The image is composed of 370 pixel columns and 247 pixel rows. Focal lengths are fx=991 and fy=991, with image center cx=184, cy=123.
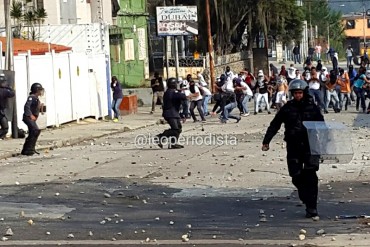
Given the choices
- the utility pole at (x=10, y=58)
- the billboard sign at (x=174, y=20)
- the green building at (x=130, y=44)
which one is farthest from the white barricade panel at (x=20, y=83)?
the green building at (x=130, y=44)

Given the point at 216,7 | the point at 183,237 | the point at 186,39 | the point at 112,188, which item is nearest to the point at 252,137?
the point at 112,188

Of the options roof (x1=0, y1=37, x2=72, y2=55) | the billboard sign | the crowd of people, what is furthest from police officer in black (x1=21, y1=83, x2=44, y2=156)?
the billboard sign

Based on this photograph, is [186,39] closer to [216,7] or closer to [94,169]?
[216,7]

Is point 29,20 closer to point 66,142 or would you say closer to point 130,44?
point 66,142

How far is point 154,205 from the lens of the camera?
13.6m

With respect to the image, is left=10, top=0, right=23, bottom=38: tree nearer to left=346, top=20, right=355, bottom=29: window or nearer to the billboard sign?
the billboard sign

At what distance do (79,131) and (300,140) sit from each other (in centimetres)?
1835

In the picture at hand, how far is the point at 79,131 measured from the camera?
99.0ft

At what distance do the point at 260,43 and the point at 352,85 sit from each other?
34.1 metres

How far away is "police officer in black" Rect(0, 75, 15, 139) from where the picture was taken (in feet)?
81.5

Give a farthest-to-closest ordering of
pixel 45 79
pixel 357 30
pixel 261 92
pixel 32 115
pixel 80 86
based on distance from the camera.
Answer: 1. pixel 357 30
2. pixel 261 92
3. pixel 80 86
4. pixel 45 79
5. pixel 32 115

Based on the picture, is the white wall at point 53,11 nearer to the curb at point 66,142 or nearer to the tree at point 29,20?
the tree at point 29,20

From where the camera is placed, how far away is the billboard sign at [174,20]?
4572 centimetres

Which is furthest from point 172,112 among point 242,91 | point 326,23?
point 326,23
